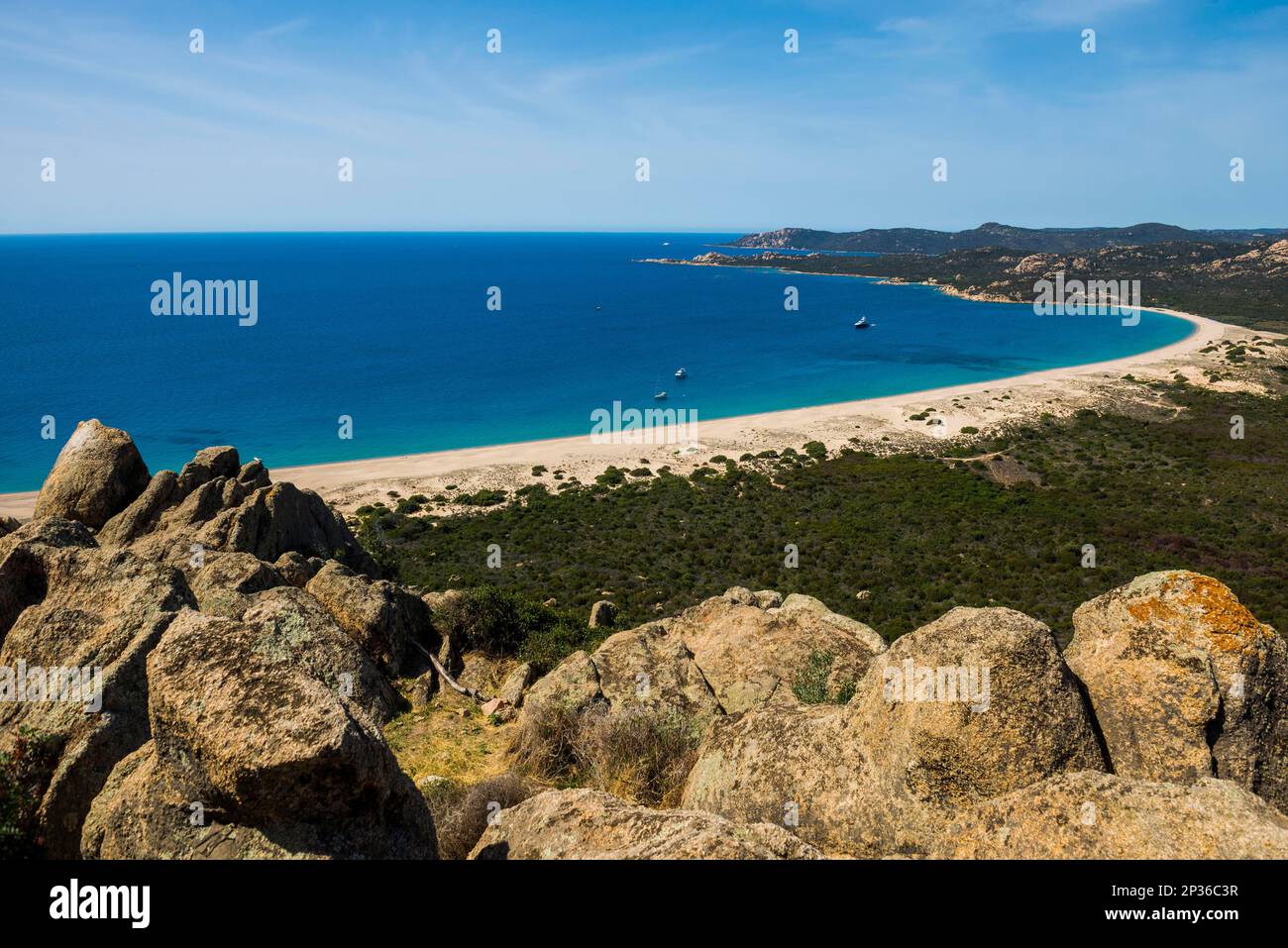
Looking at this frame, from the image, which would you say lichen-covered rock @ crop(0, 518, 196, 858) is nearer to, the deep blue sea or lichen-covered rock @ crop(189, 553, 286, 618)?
lichen-covered rock @ crop(189, 553, 286, 618)

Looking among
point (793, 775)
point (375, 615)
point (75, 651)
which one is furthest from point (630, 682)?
point (75, 651)

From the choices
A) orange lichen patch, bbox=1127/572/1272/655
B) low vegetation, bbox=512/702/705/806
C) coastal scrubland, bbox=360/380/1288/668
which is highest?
orange lichen patch, bbox=1127/572/1272/655

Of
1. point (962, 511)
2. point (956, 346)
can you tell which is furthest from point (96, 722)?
point (956, 346)

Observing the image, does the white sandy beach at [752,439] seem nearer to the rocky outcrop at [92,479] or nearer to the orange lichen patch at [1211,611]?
the rocky outcrop at [92,479]

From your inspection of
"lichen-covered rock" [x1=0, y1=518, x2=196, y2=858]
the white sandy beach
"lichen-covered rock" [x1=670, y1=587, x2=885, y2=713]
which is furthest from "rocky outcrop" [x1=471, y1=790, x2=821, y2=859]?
the white sandy beach

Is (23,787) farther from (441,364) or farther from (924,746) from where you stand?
(441,364)
